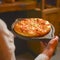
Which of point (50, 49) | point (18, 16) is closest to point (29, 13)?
point (18, 16)

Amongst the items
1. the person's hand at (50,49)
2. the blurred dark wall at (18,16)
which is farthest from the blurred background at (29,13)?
the person's hand at (50,49)

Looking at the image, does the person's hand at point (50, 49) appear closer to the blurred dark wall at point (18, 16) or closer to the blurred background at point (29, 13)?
the blurred background at point (29, 13)

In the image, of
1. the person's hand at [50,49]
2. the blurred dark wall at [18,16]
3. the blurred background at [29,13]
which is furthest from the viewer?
the blurred dark wall at [18,16]

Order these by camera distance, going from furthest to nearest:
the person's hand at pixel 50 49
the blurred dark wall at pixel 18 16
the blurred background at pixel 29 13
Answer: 1. the blurred dark wall at pixel 18 16
2. the blurred background at pixel 29 13
3. the person's hand at pixel 50 49

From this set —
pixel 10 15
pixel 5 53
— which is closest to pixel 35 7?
pixel 10 15

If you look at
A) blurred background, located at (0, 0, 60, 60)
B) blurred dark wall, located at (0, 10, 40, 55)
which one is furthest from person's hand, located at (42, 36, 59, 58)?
blurred dark wall, located at (0, 10, 40, 55)

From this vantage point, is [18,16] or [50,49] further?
[18,16]

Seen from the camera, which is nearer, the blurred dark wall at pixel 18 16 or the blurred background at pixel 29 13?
the blurred background at pixel 29 13

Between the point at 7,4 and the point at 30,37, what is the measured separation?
0.84 m

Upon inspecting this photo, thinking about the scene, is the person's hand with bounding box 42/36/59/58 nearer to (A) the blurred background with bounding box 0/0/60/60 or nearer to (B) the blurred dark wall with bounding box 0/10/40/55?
(A) the blurred background with bounding box 0/0/60/60

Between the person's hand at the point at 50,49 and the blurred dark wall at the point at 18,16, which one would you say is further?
the blurred dark wall at the point at 18,16

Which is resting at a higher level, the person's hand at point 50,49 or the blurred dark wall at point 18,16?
the person's hand at point 50,49

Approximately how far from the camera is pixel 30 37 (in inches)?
44.3

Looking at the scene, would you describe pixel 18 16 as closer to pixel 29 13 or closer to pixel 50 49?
pixel 29 13
